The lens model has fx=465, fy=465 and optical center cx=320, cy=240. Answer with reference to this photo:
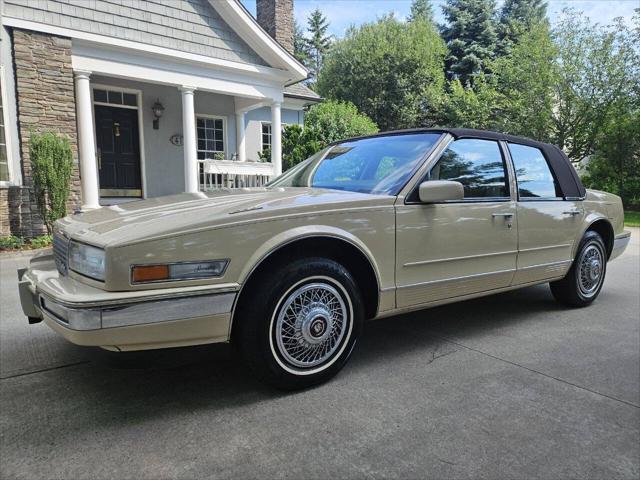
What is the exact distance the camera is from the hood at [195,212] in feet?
7.51

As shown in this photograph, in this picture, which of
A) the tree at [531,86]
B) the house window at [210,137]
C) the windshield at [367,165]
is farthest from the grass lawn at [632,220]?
the windshield at [367,165]

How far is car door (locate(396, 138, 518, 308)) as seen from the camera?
3041 millimetres

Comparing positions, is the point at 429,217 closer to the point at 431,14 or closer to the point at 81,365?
the point at 81,365

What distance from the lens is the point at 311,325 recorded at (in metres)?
2.64

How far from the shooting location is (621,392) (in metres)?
2.76

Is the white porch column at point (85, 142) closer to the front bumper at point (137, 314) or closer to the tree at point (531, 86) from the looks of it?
the front bumper at point (137, 314)

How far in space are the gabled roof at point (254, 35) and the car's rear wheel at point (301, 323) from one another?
9939mm

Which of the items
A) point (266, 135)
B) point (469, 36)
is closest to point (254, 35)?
point (266, 135)

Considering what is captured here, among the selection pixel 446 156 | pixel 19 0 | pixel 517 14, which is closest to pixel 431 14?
pixel 517 14

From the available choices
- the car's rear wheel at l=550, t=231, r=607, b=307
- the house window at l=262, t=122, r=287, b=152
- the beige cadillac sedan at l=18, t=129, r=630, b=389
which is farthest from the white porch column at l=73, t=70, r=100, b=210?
the car's rear wheel at l=550, t=231, r=607, b=307

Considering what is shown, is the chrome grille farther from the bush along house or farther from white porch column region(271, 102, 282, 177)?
white porch column region(271, 102, 282, 177)

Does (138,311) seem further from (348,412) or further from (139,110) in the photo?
(139,110)

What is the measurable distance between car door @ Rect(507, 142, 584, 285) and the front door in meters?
9.98

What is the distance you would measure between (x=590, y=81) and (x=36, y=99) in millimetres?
21073
